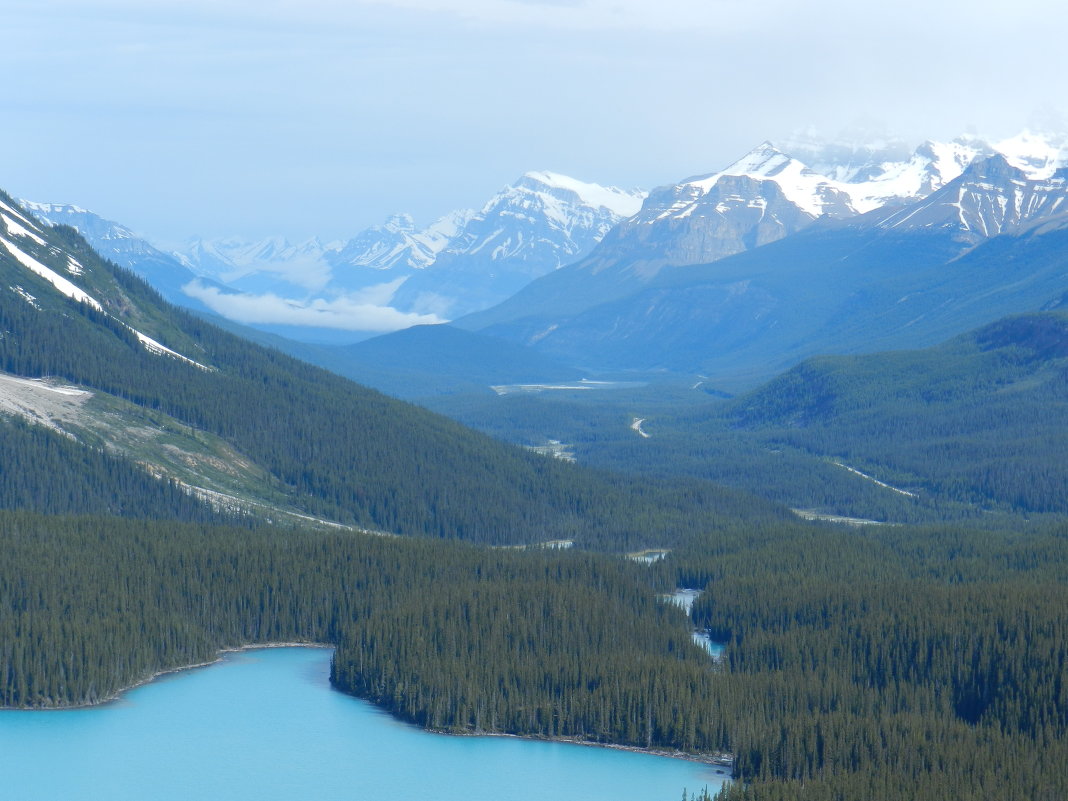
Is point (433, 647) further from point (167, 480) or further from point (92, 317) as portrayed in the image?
point (92, 317)

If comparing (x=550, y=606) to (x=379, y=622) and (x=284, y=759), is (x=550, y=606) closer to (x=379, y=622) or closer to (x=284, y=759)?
(x=379, y=622)

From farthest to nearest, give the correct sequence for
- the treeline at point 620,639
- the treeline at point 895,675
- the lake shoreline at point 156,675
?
the lake shoreline at point 156,675, the treeline at point 620,639, the treeline at point 895,675

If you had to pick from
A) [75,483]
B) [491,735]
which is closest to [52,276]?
[75,483]

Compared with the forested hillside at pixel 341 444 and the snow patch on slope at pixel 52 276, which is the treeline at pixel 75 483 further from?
the snow patch on slope at pixel 52 276

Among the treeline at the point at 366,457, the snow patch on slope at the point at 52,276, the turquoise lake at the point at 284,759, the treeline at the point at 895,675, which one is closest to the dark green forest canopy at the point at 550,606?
the treeline at the point at 895,675

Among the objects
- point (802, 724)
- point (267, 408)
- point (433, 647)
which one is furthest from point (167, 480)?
point (802, 724)

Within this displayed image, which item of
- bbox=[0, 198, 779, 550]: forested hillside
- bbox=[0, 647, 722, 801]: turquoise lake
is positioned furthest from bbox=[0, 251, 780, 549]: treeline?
bbox=[0, 647, 722, 801]: turquoise lake
